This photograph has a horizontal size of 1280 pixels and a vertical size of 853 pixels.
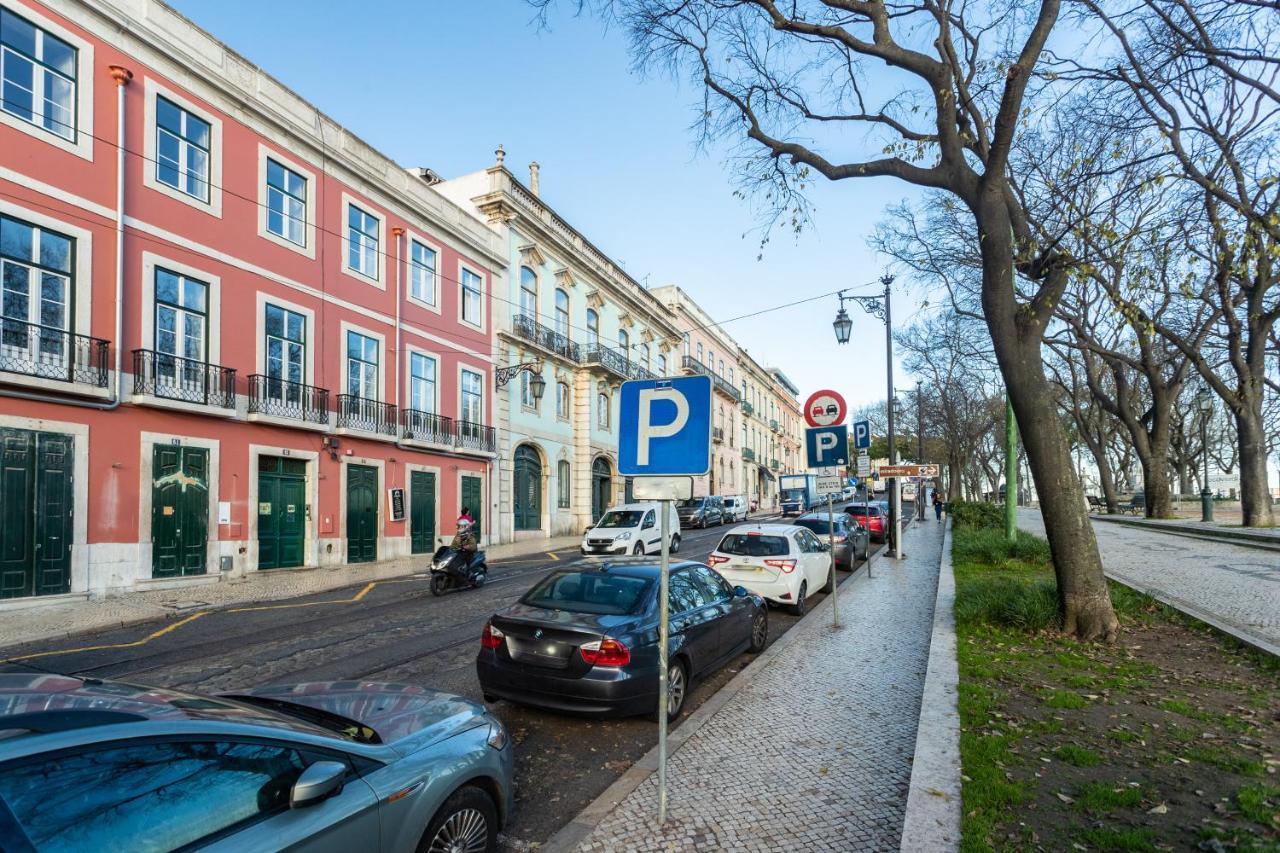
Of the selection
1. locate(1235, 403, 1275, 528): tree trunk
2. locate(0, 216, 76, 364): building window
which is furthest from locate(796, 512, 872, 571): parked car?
locate(0, 216, 76, 364): building window

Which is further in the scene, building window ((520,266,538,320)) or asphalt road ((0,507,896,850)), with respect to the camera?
building window ((520,266,538,320))

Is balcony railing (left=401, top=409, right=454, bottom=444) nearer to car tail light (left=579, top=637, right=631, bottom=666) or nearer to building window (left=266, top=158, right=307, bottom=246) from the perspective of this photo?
building window (left=266, top=158, right=307, bottom=246)

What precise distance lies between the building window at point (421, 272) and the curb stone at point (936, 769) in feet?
67.3

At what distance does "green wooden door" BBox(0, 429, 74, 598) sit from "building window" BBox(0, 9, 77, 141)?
6.11 metres

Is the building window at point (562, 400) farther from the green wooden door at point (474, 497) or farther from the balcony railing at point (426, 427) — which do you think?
the balcony railing at point (426, 427)

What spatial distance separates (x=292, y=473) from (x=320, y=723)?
16.8 meters

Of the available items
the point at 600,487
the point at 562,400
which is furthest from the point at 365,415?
the point at 600,487

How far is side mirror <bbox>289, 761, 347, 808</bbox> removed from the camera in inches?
91.5

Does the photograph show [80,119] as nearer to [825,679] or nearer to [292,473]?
[292,473]

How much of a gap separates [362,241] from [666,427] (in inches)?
780

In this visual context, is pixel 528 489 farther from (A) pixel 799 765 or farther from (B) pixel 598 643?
(A) pixel 799 765

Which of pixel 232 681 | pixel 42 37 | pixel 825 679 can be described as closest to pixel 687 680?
pixel 825 679

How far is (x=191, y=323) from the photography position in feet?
51.8

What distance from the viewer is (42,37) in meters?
13.2
